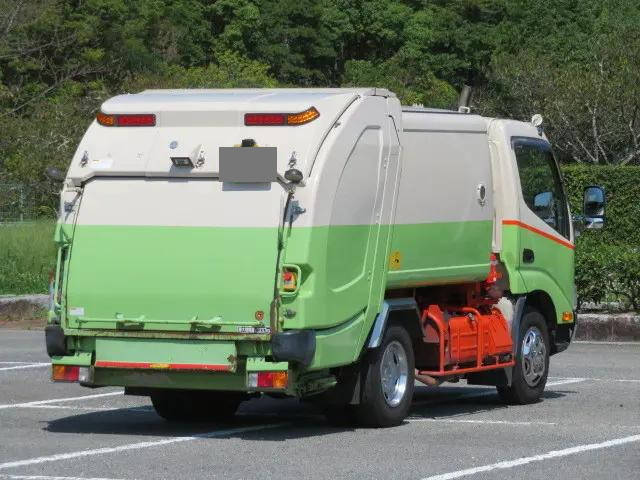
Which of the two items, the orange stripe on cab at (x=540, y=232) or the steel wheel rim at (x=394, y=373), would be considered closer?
the steel wheel rim at (x=394, y=373)

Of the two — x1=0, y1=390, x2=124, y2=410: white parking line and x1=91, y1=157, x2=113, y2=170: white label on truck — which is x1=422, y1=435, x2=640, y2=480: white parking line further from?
x1=0, y1=390, x2=124, y2=410: white parking line

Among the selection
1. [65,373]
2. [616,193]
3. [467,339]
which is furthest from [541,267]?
[616,193]

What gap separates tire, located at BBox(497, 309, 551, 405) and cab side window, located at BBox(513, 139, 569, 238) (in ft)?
3.02

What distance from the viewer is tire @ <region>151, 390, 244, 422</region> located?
40.7ft

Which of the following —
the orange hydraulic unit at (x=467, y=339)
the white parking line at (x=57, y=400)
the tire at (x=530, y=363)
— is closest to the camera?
the orange hydraulic unit at (x=467, y=339)

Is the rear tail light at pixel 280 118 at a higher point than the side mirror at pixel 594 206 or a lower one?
higher

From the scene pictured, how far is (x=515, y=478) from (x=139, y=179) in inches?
147

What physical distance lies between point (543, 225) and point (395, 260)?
2.73 meters

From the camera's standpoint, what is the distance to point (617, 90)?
50.1 m

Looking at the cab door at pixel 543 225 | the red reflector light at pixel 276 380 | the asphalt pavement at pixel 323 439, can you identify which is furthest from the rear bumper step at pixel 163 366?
the cab door at pixel 543 225

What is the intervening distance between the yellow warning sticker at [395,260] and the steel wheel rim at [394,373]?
0.58 meters

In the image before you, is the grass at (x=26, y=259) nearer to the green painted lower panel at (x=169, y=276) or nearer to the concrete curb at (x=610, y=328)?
the concrete curb at (x=610, y=328)

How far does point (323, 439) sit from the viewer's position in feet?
36.8

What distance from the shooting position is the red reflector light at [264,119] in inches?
440
